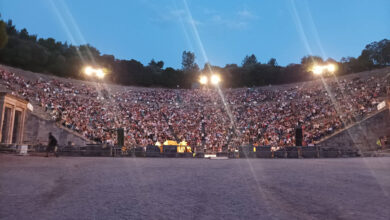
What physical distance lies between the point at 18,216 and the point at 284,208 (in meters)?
3.79

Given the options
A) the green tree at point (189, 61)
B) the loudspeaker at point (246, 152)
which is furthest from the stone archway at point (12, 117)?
the green tree at point (189, 61)

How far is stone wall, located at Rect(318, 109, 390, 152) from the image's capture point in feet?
77.7

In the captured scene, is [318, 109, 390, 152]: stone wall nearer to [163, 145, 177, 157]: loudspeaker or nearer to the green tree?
[163, 145, 177, 157]: loudspeaker

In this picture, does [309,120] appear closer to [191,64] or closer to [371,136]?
[371,136]

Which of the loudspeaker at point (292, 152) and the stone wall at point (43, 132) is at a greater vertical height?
the stone wall at point (43, 132)

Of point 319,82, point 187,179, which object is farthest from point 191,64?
point 187,179

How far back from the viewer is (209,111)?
36.9 meters

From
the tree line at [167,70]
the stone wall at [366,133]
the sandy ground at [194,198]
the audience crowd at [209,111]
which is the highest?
the tree line at [167,70]

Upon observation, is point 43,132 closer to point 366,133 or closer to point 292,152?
point 292,152

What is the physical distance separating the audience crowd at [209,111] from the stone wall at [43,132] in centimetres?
100

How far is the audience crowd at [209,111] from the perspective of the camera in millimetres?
26625

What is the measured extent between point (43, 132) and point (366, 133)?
2921cm

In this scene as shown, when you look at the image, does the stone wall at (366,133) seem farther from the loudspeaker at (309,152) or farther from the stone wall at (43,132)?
the stone wall at (43,132)

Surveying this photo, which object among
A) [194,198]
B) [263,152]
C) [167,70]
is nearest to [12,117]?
[263,152]
